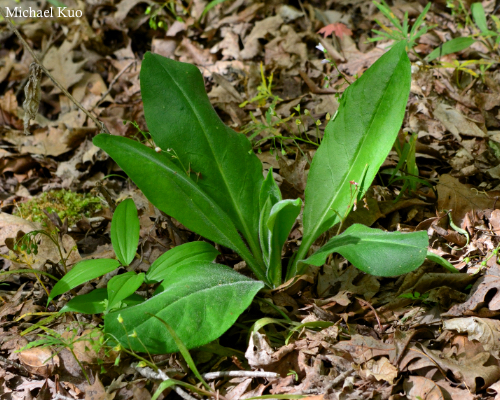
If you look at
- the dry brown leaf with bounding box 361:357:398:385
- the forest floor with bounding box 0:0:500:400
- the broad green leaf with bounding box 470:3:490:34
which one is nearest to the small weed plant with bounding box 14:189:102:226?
the forest floor with bounding box 0:0:500:400

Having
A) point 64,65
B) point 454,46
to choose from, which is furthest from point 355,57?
point 64,65

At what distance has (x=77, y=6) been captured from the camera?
393cm

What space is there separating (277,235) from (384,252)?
0.45 metres

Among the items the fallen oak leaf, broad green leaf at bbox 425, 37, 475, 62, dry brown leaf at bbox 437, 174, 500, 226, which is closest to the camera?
dry brown leaf at bbox 437, 174, 500, 226

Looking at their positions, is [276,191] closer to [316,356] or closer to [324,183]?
[324,183]

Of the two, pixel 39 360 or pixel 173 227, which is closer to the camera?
pixel 39 360

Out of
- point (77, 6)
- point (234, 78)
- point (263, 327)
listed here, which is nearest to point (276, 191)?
point (263, 327)

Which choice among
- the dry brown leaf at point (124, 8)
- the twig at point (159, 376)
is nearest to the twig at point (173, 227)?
the twig at point (159, 376)

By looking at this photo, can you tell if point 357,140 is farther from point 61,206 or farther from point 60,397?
point 61,206

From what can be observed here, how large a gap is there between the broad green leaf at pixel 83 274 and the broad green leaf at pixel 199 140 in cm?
52

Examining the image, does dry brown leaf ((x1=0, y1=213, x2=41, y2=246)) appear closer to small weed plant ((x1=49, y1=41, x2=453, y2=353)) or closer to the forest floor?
the forest floor

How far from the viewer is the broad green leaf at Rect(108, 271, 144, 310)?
5.02 feet

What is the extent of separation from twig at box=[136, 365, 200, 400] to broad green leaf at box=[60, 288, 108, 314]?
0.82ft

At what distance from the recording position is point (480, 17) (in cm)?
303
